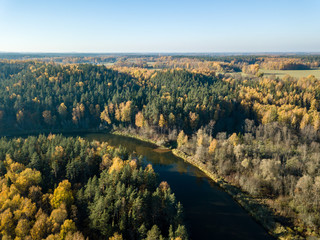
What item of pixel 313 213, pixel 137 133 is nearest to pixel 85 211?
pixel 313 213

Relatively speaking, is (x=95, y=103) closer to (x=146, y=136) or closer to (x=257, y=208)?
(x=146, y=136)

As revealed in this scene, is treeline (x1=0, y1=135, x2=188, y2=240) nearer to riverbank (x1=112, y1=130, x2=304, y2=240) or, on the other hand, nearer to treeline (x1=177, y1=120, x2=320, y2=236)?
riverbank (x1=112, y1=130, x2=304, y2=240)

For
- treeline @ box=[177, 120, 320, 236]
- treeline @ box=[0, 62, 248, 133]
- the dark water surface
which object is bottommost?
the dark water surface

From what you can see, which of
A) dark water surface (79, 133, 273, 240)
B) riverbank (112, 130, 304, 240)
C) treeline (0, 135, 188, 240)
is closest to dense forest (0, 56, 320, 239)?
treeline (0, 135, 188, 240)

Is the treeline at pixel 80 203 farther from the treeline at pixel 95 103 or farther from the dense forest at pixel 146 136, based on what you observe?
the treeline at pixel 95 103

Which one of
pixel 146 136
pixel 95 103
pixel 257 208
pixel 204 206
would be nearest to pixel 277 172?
pixel 257 208

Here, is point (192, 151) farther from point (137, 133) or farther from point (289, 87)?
point (289, 87)
